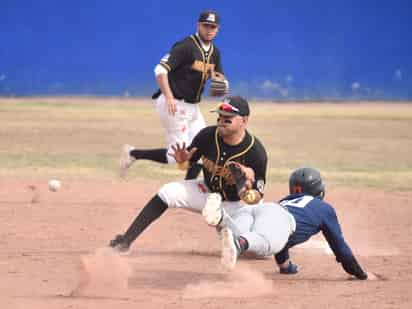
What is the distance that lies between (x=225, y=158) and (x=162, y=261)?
977mm

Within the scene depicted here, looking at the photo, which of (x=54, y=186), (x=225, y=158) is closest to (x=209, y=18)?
(x=225, y=158)

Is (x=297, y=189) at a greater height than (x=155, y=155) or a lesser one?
greater

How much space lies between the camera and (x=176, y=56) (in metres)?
7.54

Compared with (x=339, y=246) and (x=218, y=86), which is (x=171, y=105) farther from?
(x=339, y=246)

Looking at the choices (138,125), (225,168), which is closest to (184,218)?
(225,168)

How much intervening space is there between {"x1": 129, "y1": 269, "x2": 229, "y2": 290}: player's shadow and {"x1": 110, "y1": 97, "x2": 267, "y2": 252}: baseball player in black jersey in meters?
0.35

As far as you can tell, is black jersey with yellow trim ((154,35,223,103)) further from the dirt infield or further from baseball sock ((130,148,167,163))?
the dirt infield

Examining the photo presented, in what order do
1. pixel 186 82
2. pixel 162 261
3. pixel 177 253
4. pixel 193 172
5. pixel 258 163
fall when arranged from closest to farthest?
pixel 258 163 < pixel 162 261 < pixel 177 253 < pixel 193 172 < pixel 186 82

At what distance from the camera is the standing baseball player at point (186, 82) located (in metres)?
7.50

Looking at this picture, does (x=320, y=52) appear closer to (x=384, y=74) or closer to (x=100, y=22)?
(x=384, y=74)

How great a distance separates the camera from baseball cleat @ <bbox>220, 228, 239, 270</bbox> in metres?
4.87

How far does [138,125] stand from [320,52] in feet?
25.1

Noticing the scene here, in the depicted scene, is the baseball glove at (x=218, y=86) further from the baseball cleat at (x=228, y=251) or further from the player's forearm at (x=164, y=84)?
the baseball cleat at (x=228, y=251)

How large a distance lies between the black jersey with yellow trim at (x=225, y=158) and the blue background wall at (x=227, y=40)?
18.5 m
